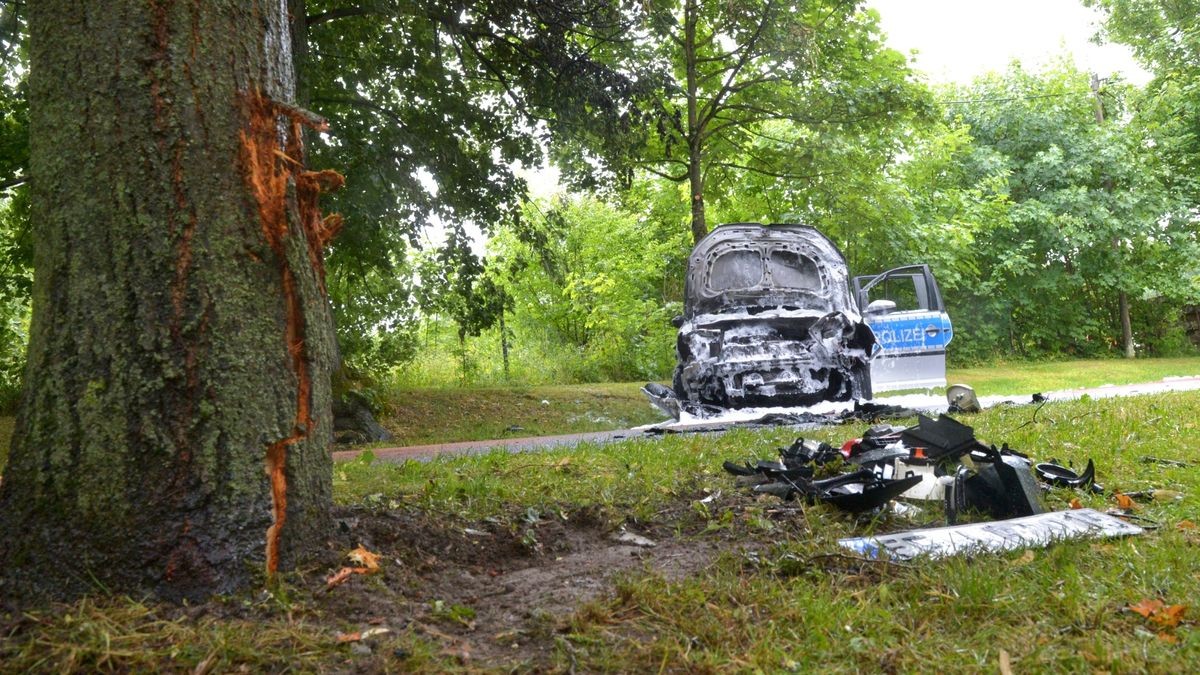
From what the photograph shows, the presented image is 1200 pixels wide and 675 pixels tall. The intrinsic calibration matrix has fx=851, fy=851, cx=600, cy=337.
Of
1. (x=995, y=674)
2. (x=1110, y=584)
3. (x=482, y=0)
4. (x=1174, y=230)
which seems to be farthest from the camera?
(x=1174, y=230)

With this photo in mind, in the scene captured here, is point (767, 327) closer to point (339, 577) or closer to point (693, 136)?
point (693, 136)

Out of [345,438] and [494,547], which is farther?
[345,438]

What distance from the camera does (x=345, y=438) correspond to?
10477mm

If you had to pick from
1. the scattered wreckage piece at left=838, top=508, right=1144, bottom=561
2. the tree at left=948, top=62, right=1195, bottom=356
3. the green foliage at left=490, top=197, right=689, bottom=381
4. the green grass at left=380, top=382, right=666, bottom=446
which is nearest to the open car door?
the green grass at left=380, top=382, right=666, bottom=446

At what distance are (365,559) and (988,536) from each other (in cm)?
240

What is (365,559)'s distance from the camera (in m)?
2.93

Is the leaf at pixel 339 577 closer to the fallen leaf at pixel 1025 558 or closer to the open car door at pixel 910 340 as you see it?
the fallen leaf at pixel 1025 558

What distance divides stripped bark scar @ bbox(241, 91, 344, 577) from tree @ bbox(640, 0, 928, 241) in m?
10.6

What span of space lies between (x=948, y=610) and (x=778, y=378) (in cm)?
832

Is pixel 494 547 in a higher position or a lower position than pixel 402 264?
lower

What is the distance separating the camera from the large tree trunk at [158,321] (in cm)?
255

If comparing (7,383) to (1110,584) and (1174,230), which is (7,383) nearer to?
(1110,584)

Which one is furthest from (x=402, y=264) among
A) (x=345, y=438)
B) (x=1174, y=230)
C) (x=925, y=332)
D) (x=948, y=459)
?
(x=1174, y=230)

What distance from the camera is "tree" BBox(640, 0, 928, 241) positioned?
1362 cm
